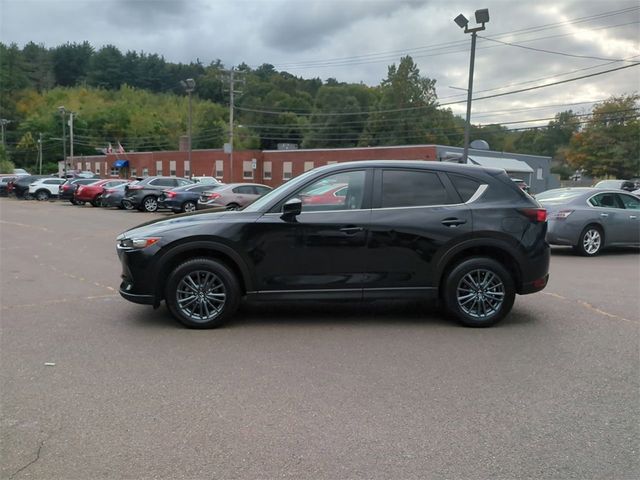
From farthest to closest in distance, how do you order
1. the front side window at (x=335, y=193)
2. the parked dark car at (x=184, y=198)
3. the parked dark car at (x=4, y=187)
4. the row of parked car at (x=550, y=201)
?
the parked dark car at (x=4, y=187)
the parked dark car at (x=184, y=198)
the row of parked car at (x=550, y=201)
the front side window at (x=335, y=193)

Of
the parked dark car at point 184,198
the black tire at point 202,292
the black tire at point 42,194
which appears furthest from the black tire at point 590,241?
the black tire at point 42,194

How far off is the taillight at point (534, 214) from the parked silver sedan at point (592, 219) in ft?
20.0

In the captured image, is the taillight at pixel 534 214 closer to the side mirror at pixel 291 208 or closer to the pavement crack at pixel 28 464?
the side mirror at pixel 291 208

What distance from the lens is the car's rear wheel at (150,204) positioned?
2630 cm

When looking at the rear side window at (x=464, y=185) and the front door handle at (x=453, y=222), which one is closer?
the front door handle at (x=453, y=222)

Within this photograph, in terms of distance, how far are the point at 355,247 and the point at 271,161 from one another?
2056 inches

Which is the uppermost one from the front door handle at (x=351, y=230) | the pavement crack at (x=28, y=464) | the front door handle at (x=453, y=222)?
the front door handle at (x=453, y=222)

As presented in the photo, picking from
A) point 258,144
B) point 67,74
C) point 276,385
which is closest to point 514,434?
point 276,385

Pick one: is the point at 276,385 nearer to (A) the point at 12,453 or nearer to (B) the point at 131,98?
(A) the point at 12,453

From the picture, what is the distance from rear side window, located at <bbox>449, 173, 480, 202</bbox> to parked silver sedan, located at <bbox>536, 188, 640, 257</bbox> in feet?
21.0

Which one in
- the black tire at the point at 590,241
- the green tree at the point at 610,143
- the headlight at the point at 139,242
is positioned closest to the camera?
the headlight at the point at 139,242

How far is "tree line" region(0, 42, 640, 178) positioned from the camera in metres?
90.9

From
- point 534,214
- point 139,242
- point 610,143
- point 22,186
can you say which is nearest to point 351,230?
point 534,214

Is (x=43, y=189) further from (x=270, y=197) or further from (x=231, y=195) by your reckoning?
(x=270, y=197)
